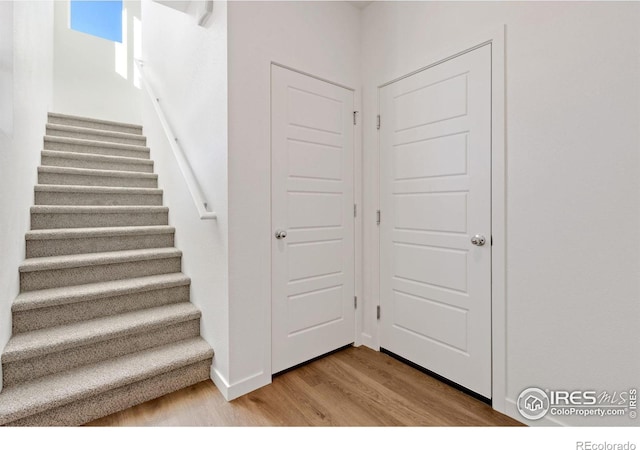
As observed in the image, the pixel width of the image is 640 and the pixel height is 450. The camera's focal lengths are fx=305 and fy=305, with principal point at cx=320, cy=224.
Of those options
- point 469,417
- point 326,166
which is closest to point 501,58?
point 326,166

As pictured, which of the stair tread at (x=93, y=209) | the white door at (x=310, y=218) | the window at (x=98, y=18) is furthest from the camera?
the window at (x=98, y=18)

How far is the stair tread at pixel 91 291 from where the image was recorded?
1737 millimetres

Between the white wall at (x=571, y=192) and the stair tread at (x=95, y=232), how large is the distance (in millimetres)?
2554

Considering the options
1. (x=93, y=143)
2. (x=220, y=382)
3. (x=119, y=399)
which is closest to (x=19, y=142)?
(x=93, y=143)

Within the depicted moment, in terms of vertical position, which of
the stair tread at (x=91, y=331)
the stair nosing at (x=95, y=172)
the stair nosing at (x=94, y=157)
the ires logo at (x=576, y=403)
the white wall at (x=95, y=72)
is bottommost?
the ires logo at (x=576, y=403)

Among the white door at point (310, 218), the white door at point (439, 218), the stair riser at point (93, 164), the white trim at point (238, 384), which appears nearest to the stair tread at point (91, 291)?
the white trim at point (238, 384)

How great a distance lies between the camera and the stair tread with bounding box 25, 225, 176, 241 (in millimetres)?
2094

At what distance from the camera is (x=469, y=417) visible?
1.61 metres

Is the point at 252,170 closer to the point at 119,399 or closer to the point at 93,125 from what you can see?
the point at 119,399

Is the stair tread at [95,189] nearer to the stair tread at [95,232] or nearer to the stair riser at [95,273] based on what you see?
the stair tread at [95,232]

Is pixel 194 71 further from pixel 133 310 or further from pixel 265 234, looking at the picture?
pixel 133 310

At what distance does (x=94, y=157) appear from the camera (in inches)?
115

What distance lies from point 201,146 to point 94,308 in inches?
48.8

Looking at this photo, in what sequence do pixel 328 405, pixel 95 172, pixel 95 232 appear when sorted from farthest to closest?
pixel 95 172 → pixel 95 232 → pixel 328 405
